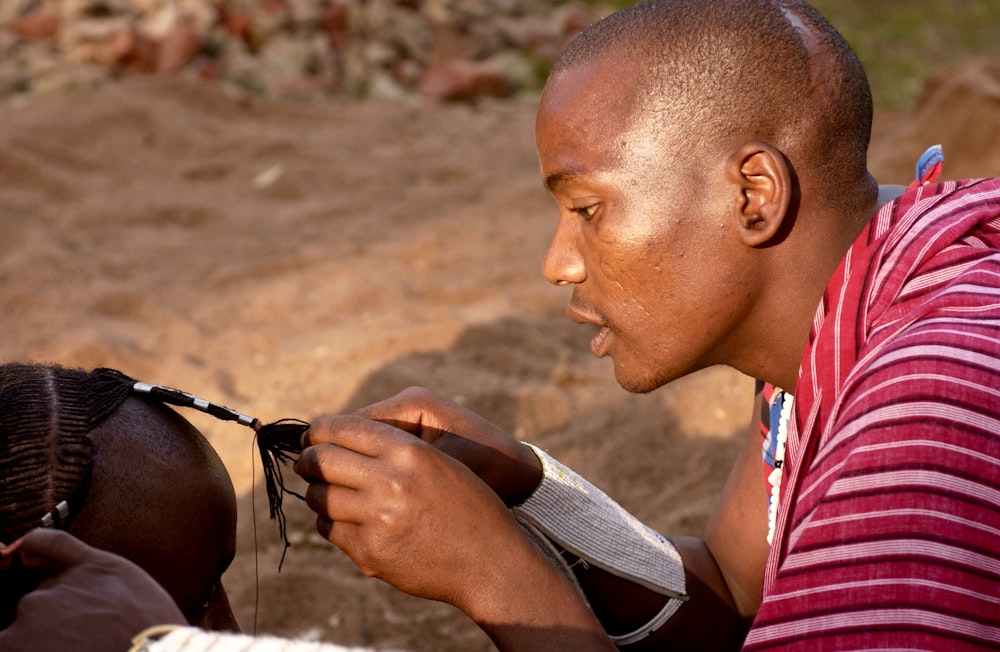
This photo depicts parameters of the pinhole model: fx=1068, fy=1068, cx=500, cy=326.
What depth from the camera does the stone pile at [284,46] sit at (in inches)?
298

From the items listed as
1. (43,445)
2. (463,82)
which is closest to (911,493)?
(43,445)

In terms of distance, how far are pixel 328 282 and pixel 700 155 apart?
3.29 metres

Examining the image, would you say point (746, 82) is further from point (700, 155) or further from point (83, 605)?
point (83, 605)

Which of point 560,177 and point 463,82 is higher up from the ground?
point 560,177

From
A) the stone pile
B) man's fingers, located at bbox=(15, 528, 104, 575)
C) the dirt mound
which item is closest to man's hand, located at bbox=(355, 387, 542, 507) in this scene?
man's fingers, located at bbox=(15, 528, 104, 575)

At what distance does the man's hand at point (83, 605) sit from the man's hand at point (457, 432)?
0.77 meters

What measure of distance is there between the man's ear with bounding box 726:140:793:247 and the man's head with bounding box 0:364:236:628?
3.59 feet

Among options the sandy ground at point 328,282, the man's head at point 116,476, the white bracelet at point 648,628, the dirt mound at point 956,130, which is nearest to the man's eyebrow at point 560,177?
the man's head at point 116,476

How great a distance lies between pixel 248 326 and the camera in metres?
4.57

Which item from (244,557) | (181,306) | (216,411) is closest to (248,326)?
(181,306)

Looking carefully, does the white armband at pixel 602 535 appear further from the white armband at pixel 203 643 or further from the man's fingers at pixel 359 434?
the white armband at pixel 203 643

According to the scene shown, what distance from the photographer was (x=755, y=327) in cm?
202

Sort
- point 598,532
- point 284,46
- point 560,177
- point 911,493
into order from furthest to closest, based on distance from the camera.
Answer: point 284,46
point 598,532
point 560,177
point 911,493

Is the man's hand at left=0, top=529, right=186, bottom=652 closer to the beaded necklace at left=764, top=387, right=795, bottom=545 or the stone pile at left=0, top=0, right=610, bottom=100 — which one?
the beaded necklace at left=764, top=387, right=795, bottom=545
